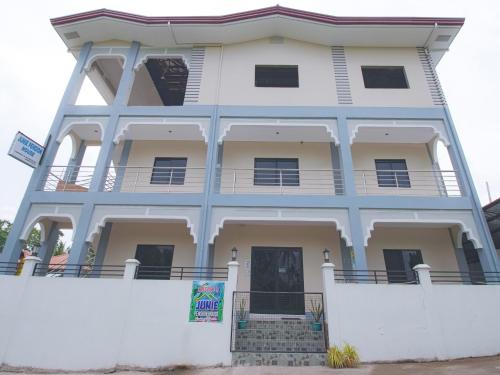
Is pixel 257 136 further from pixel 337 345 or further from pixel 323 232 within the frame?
pixel 337 345

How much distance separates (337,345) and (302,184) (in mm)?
5688

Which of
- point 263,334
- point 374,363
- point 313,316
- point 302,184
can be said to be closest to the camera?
point 374,363

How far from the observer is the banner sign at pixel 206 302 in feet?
20.6

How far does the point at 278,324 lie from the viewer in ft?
26.3

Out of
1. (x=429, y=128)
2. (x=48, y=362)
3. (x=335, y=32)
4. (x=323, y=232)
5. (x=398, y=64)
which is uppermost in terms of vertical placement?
(x=335, y=32)

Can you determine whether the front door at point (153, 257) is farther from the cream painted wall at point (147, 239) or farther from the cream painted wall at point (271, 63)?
the cream painted wall at point (271, 63)

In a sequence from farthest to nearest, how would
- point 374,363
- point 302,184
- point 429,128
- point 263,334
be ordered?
point 302,184, point 429,128, point 263,334, point 374,363

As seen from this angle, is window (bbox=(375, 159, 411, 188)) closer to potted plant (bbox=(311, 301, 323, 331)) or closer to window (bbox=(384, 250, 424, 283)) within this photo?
window (bbox=(384, 250, 424, 283))

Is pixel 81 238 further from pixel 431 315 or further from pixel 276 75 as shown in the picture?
Result: pixel 431 315

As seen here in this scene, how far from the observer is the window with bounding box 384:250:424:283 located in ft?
32.0

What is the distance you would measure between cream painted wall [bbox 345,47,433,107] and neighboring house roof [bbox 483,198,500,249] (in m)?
4.02

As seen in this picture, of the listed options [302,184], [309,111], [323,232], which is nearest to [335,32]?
[309,111]

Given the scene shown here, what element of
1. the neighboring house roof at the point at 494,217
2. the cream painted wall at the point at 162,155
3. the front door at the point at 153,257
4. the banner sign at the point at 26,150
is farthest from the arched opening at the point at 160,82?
the neighboring house roof at the point at 494,217

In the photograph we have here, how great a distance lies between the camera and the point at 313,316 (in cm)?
860
